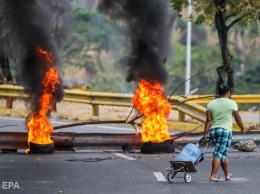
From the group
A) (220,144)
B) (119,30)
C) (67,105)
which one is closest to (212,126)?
(220,144)

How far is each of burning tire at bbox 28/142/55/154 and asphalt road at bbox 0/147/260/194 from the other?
18 centimetres

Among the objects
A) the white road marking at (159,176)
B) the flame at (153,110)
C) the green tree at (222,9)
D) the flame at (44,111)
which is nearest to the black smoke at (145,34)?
the flame at (153,110)

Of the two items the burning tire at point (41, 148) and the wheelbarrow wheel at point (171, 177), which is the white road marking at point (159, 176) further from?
the burning tire at point (41, 148)

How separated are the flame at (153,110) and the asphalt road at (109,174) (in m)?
0.42

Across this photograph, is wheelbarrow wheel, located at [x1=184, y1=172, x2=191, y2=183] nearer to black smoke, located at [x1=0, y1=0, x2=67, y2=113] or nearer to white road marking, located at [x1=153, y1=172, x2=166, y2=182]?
white road marking, located at [x1=153, y1=172, x2=166, y2=182]

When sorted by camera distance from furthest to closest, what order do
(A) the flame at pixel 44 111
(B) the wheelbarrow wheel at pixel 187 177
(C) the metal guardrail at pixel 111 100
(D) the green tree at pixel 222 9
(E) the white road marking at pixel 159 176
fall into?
(D) the green tree at pixel 222 9, (C) the metal guardrail at pixel 111 100, (A) the flame at pixel 44 111, (E) the white road marking at pixel 159 176, (B) the wheelbarrow wheel at pixel 187 177

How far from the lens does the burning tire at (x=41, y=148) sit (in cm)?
1798

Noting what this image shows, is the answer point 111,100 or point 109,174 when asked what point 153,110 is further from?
point 111,100

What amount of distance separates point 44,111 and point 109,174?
3412 mm

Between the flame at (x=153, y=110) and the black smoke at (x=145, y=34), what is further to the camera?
the black smoke at (x=145, y=34)

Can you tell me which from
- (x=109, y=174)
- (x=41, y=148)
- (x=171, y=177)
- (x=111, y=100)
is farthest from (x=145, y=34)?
(x=111, y=100)

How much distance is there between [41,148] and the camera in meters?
18.0

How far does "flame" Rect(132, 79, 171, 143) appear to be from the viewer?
1838 centimetres

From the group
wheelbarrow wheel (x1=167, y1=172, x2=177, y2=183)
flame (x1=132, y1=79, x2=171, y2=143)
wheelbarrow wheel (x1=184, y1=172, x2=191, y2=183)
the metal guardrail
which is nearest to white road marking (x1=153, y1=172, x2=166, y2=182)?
wheelbarrow wheel (x1=167, y1=172, x2=177, y2=183)
